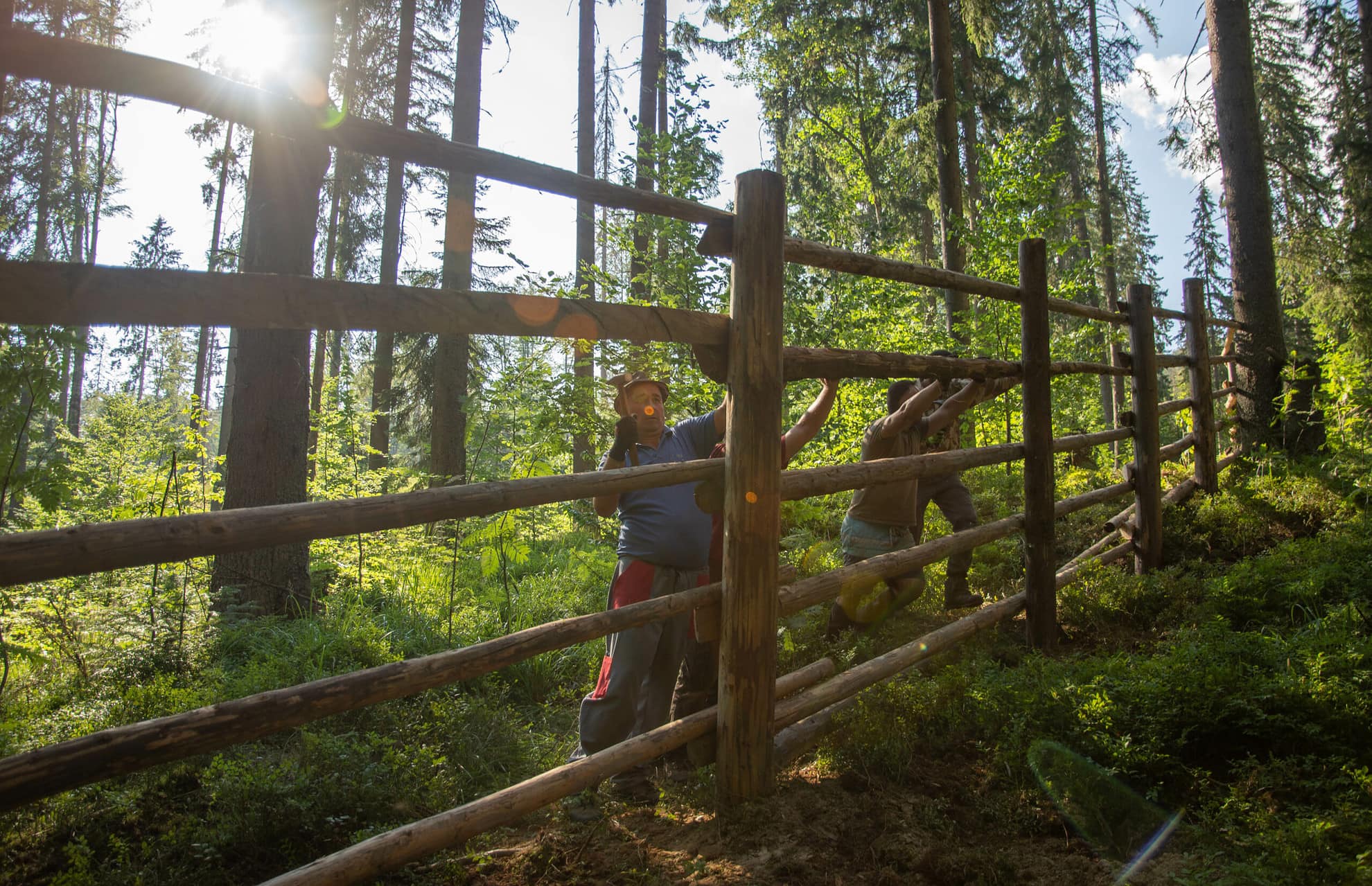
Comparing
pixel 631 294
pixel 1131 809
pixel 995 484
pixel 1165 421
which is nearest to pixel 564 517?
pixel 631 294

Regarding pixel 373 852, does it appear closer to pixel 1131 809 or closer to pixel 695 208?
pixel 695 208

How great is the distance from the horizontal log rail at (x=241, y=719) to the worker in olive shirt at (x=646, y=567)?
3.11 ft

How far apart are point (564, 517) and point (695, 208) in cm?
632

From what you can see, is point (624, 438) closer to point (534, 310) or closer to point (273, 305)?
point (534, 310)

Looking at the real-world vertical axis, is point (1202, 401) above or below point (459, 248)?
below

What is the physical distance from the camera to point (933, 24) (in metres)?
11.2

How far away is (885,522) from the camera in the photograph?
5.31 metres

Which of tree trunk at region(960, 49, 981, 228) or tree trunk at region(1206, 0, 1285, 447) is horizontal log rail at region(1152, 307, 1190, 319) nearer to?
tree trunk at region(1206, 0, 1285, 447)

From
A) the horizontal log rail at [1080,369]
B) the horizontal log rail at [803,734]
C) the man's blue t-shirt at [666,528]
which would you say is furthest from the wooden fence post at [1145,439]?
the man's blue t-shirt at [666,528]

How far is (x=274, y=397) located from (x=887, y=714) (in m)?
4.98

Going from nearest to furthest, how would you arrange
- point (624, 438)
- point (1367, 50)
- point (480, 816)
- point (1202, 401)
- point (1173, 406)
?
point (480, 816)
point (624, 438)
point (1173, 406)
point (1202, 401)
point (1367, 50)

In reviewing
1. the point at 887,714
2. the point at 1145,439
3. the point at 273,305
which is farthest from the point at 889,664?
the point at 1145,439

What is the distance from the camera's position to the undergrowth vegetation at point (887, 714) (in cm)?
263

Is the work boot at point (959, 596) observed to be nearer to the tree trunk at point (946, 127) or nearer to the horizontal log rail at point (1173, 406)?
the horizontal log rail at point (1173, 406)
